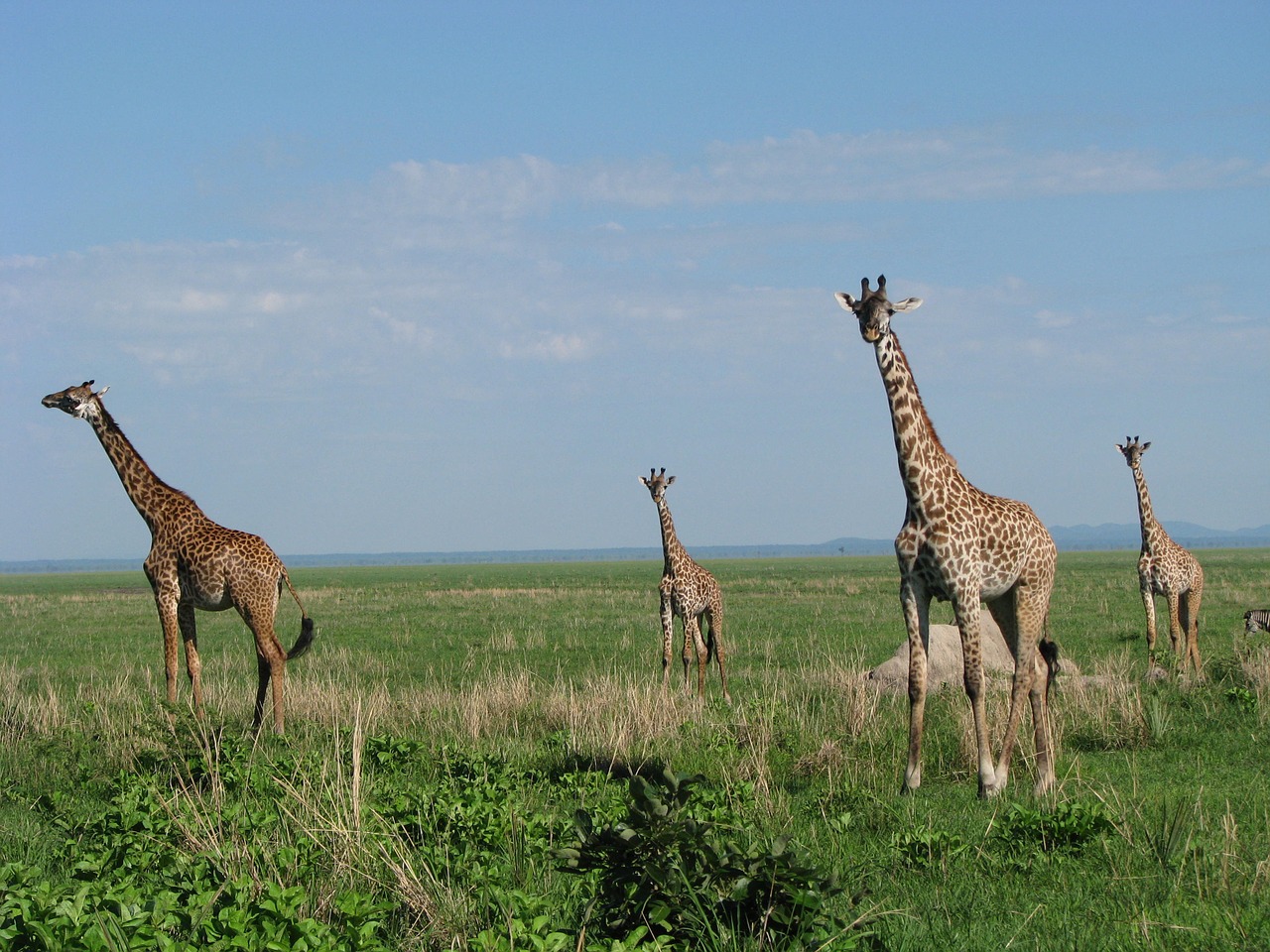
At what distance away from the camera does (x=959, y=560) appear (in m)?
8.88

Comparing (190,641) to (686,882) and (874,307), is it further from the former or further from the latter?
(686,882)

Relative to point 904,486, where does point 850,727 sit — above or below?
below

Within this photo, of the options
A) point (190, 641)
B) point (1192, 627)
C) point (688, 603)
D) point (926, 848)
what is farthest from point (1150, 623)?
point (190, 641)

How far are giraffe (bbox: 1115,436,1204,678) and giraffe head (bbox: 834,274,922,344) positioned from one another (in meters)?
9.59

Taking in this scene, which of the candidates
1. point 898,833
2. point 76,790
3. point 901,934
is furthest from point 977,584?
point 76,790

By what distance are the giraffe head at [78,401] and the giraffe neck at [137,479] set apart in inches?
3.1

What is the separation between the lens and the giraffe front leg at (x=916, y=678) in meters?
8.73

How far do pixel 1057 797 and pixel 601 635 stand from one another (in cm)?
1709

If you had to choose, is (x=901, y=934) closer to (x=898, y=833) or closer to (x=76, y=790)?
(x=898, y=833)

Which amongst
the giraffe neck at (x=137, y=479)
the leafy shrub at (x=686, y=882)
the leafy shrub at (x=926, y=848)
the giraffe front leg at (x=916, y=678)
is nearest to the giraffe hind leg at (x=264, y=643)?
the giraffe neck at (x=137, y=479)

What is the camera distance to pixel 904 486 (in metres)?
9.23

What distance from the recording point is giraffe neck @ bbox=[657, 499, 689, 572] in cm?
1641

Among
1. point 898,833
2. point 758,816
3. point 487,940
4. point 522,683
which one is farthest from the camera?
point 522,683

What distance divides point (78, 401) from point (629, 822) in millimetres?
9730
